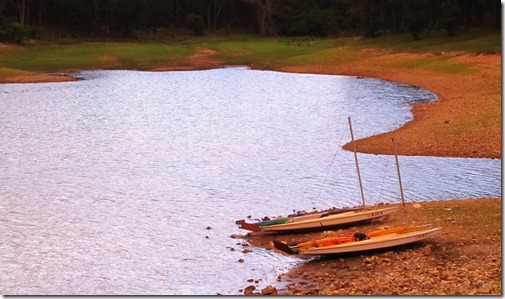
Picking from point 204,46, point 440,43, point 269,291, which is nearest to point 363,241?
point 269,291

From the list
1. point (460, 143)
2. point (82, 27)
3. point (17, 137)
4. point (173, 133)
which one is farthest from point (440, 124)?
point (82, 27)

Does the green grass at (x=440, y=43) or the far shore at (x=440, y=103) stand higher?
the green grass at (x=440, y=43)

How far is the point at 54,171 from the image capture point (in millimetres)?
28016

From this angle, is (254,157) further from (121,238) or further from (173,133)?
(121,238)

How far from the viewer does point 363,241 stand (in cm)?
1708

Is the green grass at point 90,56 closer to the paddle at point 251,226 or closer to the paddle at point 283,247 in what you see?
the paddle at point 251,226

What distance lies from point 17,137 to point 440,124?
17.7 m

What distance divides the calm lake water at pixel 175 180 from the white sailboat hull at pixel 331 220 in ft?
3.92

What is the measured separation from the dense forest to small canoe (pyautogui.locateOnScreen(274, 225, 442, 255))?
2267 inches

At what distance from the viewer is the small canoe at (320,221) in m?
19.3

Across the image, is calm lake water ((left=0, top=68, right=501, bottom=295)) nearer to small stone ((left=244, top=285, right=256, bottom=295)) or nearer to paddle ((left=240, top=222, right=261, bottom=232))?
small stone ((left=244, top=285, right=256, bottom=295))

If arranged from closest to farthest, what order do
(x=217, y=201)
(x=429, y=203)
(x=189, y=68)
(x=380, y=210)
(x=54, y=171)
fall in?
(x=380, y=210)
(x=429, y=203)
(x=217, y=201)
(x=54, y=171)
(x=189, y=68)

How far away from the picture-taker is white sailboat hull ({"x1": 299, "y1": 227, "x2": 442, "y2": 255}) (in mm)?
16938

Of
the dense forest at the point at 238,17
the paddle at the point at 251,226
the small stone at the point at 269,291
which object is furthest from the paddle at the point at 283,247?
the dense forest at the point at 238,17
